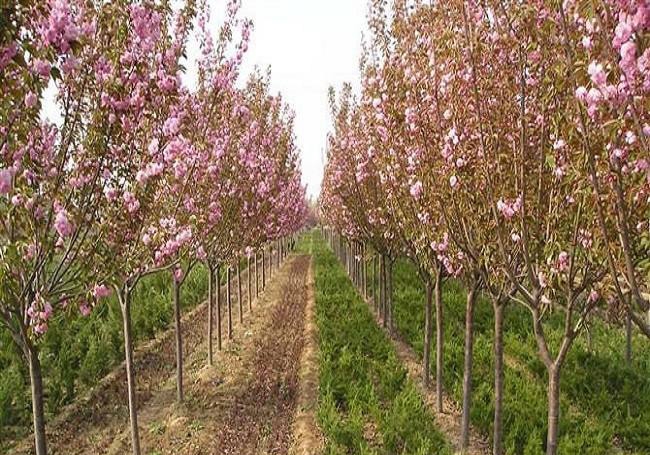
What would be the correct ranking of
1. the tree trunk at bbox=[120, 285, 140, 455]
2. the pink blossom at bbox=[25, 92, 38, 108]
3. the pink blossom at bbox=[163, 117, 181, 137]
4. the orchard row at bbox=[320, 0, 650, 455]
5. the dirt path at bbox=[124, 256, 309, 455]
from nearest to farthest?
the orchard row at bbox=[320, 0, 650, 455], the pink blossom at bbox=[25, 92, 38, 108], the pink blossom at bbox=[163, 117, 181, 137], the tree trunk at bbox=[120, 285, 140, 455], the dirt path at bbox=[124, 256, 309, 455]

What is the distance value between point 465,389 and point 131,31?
564cm

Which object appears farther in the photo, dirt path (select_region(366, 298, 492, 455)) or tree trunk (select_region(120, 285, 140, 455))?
dirt path (select_region(366, 298, 492, 455))

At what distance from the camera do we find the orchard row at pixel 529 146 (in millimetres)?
2832

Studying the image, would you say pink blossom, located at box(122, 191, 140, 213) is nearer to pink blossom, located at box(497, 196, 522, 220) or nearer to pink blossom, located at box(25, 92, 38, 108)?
pink blossom, located at box(25, 92, 38, 108)

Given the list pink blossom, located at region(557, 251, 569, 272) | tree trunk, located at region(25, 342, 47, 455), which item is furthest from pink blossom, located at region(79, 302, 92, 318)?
pink blossom, located at region(557, 251, 569, 272)

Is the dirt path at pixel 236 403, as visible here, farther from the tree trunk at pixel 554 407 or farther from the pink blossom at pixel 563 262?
the pink blossom at pixel 563 262

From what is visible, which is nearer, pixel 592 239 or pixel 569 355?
pixel 592 239

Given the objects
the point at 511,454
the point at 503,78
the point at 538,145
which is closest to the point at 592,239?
the point at 538,145

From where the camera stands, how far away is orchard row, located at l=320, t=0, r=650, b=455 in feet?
9.29

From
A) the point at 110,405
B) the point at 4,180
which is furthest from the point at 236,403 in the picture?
the point at 4,180

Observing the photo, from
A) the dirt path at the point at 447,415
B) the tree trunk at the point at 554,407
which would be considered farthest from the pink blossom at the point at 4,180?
the dirt path at the point at 447,415

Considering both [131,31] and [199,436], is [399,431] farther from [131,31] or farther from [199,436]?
[131,31]

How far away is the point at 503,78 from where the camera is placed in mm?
4621

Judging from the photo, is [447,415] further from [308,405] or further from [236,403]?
[236,403]
